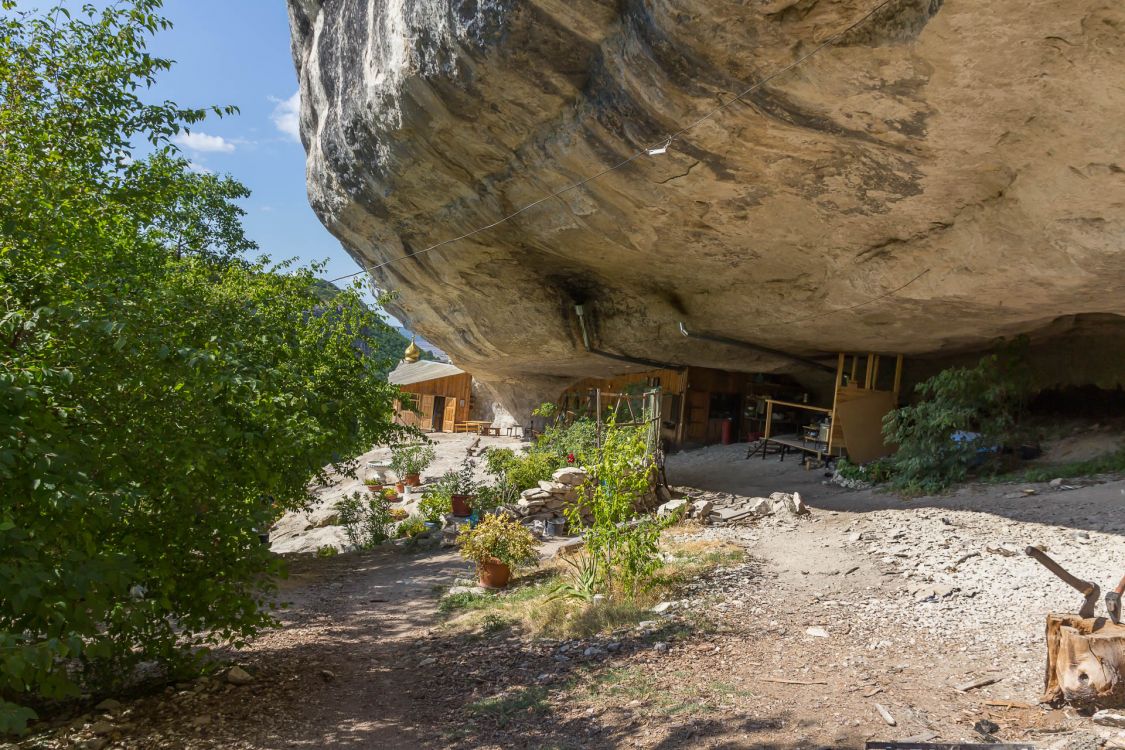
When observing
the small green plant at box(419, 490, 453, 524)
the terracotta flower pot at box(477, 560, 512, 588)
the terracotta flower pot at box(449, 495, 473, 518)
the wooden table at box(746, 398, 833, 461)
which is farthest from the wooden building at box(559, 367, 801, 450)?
the terracotta flower pot at box(477, 560, 512, 588)

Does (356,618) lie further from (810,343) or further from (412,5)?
(810,343)

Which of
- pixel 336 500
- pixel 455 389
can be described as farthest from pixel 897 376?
pixel 455 389

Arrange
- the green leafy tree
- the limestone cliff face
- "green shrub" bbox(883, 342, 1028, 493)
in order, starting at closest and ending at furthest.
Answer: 1. the green leafy tree
2. the limestone cliff face
3. "green shrub" bbox(883, 342, 1028, 493)

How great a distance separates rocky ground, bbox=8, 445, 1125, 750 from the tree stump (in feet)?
0.39

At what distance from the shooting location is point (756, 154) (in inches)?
280

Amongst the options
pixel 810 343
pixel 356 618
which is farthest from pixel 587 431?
pixel 356 618

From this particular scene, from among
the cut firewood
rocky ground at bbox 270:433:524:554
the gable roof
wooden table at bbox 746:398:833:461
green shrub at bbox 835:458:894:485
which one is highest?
the gable roof

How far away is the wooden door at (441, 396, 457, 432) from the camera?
25.2 metres

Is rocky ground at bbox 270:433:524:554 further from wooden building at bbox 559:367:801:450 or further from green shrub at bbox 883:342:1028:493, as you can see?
green shrub at bbox 883:342:1028:493

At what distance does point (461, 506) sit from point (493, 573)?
410 centimetres

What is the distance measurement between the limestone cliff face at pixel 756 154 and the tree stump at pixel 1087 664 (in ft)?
12.6

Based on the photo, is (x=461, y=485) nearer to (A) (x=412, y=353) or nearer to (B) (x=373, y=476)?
(B) (x=373, y=476)

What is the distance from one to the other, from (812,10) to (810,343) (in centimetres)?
777

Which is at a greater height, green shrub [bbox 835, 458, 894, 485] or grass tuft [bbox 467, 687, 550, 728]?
green shrub [bbox 835, 458, 894, 485]
